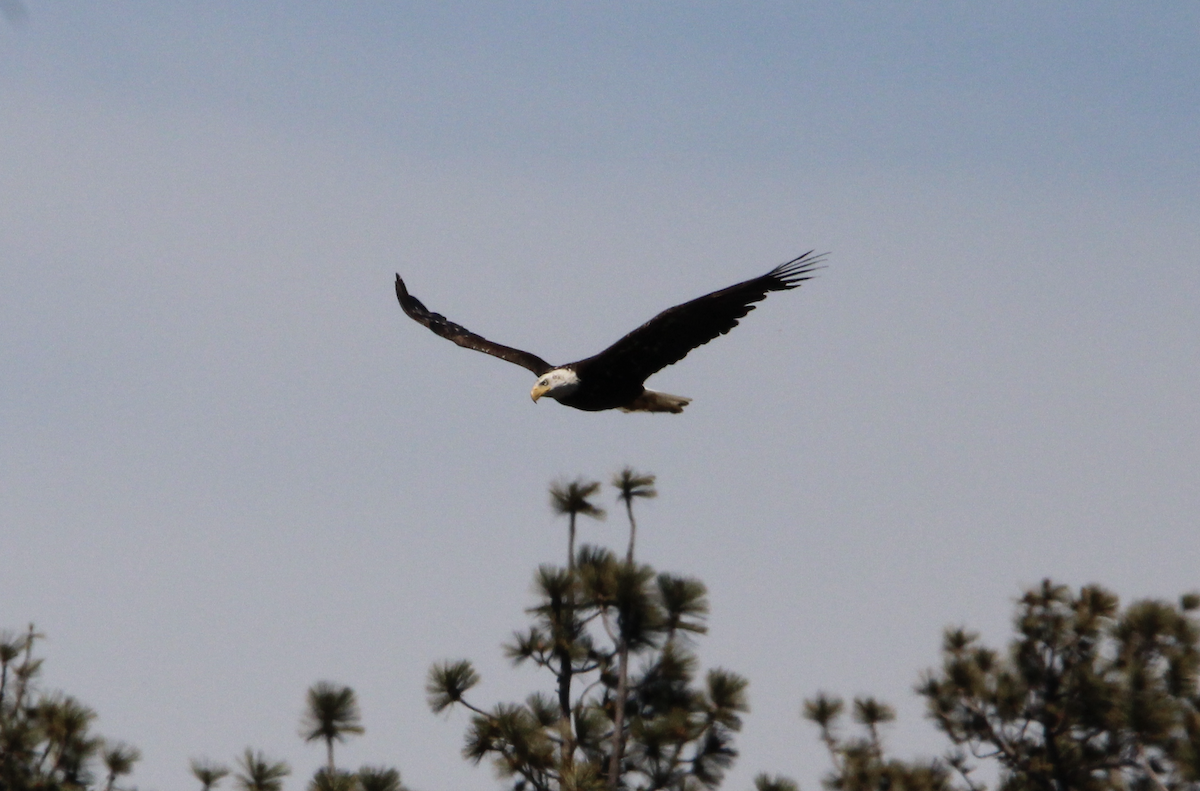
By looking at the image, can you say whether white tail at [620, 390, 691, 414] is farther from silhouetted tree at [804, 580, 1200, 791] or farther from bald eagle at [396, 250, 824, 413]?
silhouetted tree at [804, 580, 1200, 791]

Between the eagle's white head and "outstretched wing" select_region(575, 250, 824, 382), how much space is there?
0.09 metres

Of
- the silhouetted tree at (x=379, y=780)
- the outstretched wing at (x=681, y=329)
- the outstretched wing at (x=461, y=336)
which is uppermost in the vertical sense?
the outstretched wing at (x=461, y=336)

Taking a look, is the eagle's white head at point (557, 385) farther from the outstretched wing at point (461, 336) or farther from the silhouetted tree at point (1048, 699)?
the silhouetted tree at point (1048, 699)

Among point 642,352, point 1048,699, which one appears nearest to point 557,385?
point 642,352

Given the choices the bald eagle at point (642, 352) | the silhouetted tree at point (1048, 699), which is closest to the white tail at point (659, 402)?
the bald eagle at point (642, 352)

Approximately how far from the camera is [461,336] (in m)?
13.8

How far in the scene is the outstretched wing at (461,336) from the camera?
13422 millimetres

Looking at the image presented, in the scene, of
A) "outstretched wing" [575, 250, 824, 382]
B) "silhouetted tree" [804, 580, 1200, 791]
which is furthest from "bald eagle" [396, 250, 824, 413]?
"silhouetted tree" [804, 580, 1200, 791]

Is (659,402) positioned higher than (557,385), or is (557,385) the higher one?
(659,402)

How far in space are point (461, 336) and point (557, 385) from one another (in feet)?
6.57

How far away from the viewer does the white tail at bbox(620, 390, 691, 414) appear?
12.9m

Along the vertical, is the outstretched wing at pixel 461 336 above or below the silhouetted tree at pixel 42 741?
above

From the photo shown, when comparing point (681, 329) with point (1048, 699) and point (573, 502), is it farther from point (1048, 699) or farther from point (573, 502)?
point (1048, 699)

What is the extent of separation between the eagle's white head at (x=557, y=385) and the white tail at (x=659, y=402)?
0.91 meters
